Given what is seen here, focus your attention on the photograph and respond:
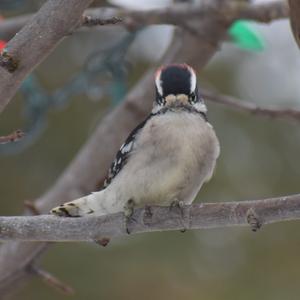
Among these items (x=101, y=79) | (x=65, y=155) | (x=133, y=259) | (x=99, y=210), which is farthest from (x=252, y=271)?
(x=99, y=210)

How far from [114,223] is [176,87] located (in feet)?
1.50

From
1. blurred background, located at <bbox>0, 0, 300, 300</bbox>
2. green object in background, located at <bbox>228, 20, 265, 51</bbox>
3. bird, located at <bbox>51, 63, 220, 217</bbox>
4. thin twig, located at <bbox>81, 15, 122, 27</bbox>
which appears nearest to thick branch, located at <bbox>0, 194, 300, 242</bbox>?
bird, located at <bbox>51, 63, 220, 217</bbox>

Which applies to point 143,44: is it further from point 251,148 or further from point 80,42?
point 251,148

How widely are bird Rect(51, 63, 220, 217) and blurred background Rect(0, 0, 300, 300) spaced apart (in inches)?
65.2

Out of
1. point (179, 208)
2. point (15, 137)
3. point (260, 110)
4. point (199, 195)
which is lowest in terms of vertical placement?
point (199, 195)

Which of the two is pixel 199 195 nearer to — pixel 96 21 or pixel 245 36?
pixel 245 36

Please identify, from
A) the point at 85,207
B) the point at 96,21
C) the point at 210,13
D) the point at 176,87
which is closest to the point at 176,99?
the point at 176,87

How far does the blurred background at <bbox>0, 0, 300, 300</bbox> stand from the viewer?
13.3ft

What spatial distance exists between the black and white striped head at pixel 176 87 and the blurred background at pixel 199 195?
1615mm

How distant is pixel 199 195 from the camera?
14.0 feet

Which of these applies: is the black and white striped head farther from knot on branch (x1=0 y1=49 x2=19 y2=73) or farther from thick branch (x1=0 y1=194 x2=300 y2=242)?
knot on branch (x1=0 y1=49 x2=19 y2=73)

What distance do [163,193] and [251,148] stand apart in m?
2.82

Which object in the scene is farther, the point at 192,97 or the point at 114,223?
the point at 192,97

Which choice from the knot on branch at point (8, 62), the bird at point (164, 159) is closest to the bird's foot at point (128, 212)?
the bird at point (164, 159)
